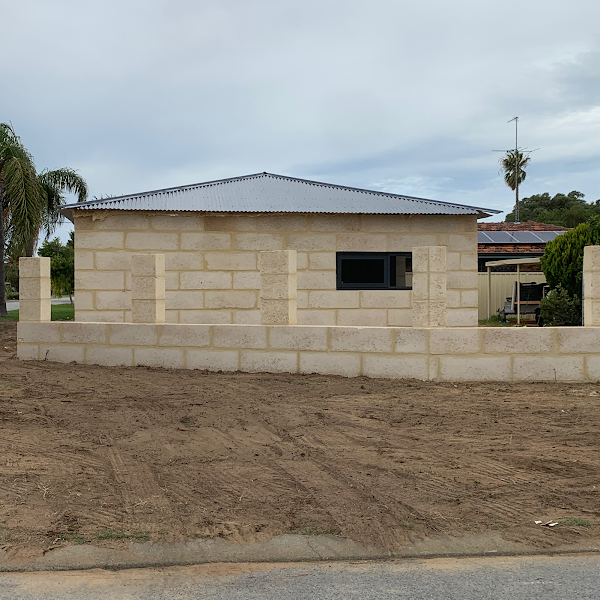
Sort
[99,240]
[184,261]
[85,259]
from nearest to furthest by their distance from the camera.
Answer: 1. [85,259]
2. [99,240]
3. [184,261]

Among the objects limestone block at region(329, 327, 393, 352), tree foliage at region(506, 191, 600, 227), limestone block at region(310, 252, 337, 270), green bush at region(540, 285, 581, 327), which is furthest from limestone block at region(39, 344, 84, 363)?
tree foliage at region(506, 191, 600, 227)

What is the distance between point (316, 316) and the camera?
13469mm

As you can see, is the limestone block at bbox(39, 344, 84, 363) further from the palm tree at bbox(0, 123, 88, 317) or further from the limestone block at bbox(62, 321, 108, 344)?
the palm tree at bbox(0, 123, 88, 317)

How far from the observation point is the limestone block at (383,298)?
44.4 ft

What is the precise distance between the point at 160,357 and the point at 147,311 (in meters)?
0.76

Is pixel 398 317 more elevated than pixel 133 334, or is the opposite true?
pixel 398 317

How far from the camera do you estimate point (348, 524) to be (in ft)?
15.2

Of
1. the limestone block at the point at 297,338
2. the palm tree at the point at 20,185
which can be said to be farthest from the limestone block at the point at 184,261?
the palm tree at the point at 20,185

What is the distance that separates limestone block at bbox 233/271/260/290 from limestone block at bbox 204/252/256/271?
0.10 metres

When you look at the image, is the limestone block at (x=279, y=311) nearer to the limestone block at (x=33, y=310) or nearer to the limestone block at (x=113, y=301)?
the limestone block at (x=113, y=301)

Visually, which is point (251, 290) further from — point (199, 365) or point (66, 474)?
point (66, 474)

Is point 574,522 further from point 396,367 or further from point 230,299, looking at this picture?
point 230,299

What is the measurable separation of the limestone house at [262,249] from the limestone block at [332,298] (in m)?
0.02

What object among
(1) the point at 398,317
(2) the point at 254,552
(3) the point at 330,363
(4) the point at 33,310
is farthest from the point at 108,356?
(2) the point at 254,552
